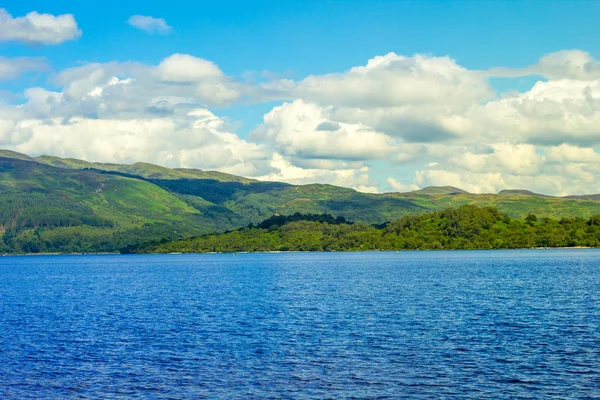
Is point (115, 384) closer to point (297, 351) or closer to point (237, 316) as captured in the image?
point (297, 351)

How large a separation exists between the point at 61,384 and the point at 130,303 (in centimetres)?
6211

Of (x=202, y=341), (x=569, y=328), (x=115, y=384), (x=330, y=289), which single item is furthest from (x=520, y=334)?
(x=330, y=289)

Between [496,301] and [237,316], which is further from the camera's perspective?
[496,301]

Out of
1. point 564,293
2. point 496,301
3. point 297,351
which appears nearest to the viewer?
point 297,351

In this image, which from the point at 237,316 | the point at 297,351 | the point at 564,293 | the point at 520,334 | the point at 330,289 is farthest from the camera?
the point at 330,289

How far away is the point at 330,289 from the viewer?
123500 mm

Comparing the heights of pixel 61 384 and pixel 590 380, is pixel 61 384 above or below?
below

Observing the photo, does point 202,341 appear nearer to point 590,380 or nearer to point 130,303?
point 590,380

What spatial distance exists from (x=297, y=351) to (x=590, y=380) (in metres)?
24.1

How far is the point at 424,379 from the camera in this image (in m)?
45.5

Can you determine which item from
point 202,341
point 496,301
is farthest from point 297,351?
point 496,301

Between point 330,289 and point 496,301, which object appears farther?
point 330,289

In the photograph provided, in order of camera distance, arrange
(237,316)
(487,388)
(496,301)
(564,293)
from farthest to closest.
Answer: (564,293)
(496,301)
(237,316)
(487,388)

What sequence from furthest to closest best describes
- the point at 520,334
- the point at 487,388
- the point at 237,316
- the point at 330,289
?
the point at 330,289 → the point at 237,316 → the point at 520,334 → the point at 487,388
